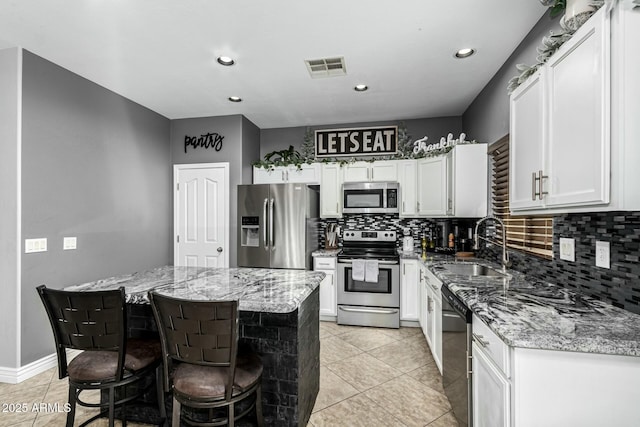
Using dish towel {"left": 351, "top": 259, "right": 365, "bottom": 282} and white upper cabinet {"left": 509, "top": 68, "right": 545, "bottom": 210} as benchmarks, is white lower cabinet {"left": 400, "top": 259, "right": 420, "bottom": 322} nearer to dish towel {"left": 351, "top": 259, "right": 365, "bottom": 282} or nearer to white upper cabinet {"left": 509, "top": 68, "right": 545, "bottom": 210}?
dish towel {"left": 351, "top": 259, "right": 365, "bottom": 282}

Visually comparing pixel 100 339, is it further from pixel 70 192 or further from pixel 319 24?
pixel 319 24

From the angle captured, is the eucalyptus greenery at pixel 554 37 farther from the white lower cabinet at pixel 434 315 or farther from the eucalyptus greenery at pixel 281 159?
the eucalyptus greenery at pixel 281 159

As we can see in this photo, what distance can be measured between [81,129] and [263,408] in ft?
10.2

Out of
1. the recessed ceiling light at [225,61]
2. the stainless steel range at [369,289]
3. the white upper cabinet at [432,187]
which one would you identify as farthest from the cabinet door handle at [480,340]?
the recessed ceiling light at [225,61]

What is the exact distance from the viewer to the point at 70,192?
9.58ft

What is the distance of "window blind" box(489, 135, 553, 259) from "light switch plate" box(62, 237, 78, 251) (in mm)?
3956

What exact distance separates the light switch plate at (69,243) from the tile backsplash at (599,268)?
395 centimetres

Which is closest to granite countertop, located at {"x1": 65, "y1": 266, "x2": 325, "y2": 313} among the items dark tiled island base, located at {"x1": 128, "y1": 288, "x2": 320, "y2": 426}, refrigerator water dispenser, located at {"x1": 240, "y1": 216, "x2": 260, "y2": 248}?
dark tiled island base, located at {"x1": 128, "y1": 288, "x2": 320, "y2": 426}

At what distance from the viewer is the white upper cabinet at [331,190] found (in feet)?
13.6

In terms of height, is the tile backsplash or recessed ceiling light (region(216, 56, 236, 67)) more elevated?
recessed ceiling light (region(216, 56, 236, 67))

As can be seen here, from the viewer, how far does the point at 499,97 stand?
2873mm

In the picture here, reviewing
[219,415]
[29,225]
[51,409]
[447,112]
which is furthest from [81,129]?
[447,112]

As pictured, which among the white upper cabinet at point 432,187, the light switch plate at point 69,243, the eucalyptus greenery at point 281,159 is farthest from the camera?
the eucalyptus greenery at point 281,159

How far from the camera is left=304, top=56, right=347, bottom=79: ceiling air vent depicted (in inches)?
109
